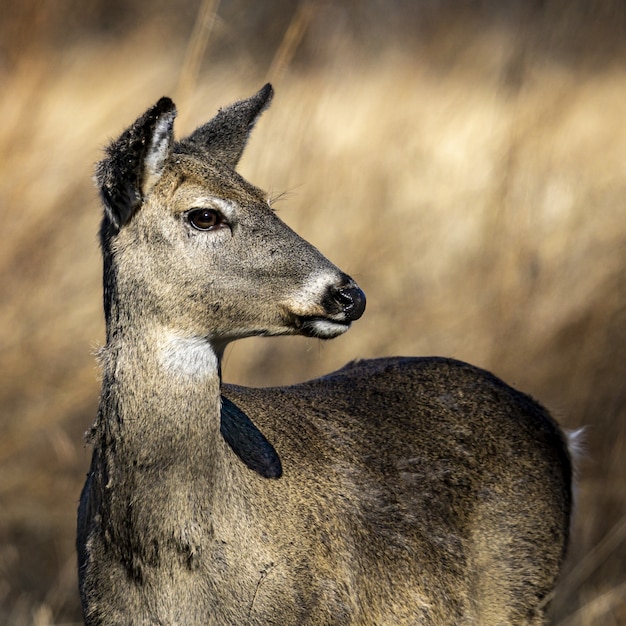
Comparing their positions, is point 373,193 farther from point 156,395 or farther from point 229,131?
point 156,395

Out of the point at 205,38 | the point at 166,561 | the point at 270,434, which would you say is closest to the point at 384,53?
the point at 205,38

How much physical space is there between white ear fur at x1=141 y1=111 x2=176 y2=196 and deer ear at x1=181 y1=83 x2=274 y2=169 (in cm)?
60

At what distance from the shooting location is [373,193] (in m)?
8.63

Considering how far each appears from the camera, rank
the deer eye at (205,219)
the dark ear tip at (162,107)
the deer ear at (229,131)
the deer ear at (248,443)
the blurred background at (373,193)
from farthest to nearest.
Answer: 1. the blurred background at (373,193)
2. the deer ear at (229,131)
3. the deer ear at (248,443)
4. the deer eye at (205,219)
5. the dark ear tip at (162,107)

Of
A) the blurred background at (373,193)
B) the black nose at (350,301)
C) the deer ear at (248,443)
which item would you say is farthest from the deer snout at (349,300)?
the blurred background at (373,193)

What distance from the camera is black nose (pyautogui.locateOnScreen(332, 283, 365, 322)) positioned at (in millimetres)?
3908

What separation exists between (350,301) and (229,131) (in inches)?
48.7

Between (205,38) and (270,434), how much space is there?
8.13 ft

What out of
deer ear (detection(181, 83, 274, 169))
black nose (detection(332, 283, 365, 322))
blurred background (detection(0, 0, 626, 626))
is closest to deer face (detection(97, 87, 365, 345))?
black nose (detection(332, 283, 365, 322))

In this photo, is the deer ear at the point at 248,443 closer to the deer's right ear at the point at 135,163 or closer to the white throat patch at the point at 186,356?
the white throat patch at the point at 186,356

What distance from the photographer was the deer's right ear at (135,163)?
394cm

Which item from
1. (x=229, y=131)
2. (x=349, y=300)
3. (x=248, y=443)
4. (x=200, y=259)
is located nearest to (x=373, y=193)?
(x=229, y=131)

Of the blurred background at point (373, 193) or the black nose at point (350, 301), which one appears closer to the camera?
the black nose at point (350, 301)

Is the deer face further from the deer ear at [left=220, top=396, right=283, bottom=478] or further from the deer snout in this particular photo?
the deer ear at [left=220, top=396, right=283, bottom=478]
